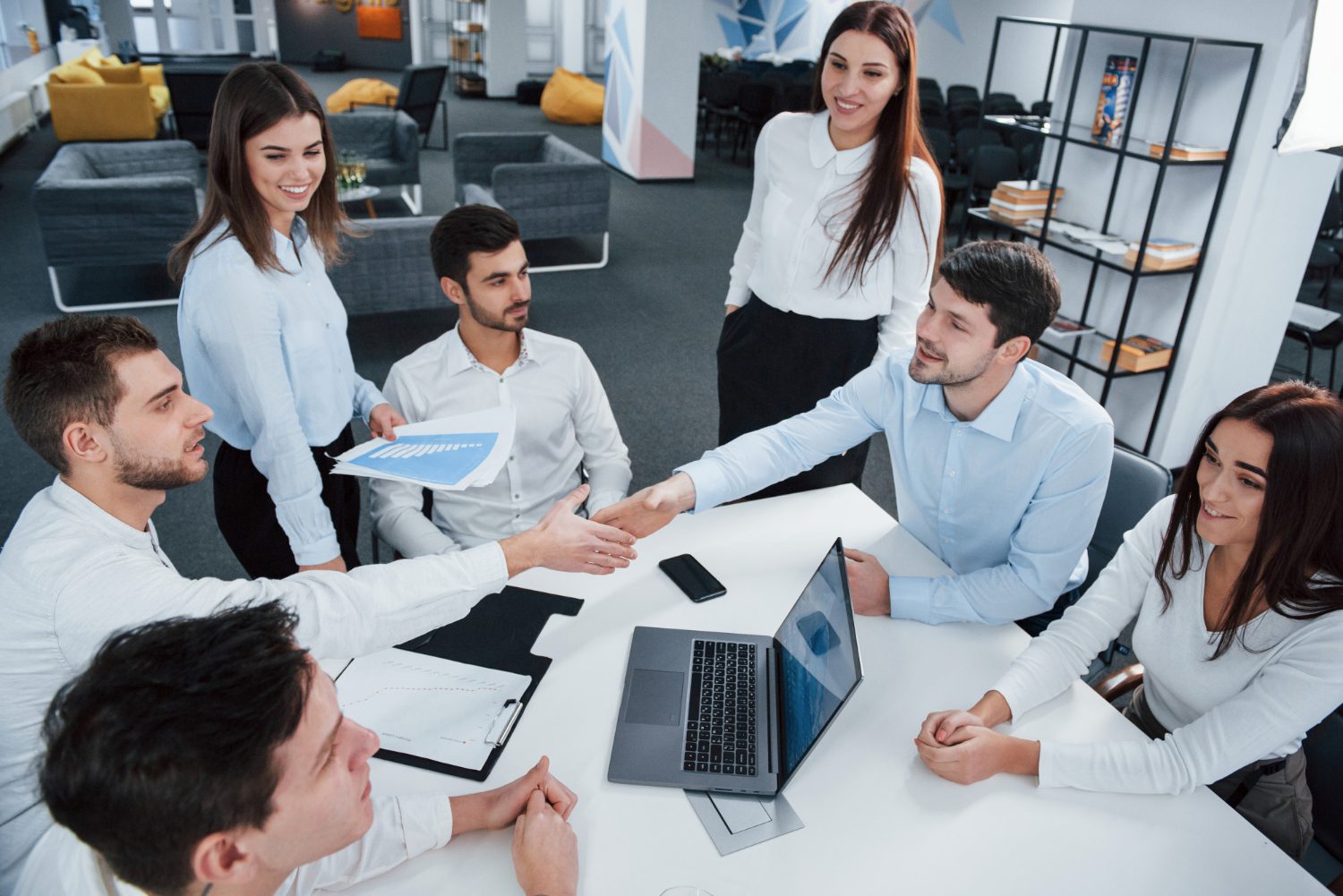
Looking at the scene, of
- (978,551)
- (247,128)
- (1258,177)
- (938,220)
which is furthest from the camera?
(1258,177)

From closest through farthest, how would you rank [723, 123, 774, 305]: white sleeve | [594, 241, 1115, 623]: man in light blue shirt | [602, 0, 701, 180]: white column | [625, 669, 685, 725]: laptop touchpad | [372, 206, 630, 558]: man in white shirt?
[625, 669, 685, 725]: laptop touchpad, [594, 241, 1115, 623]: man in light blue shirt, [372, 206, 630, 558]: man in white shirt, [723, 123, 774, 305]: white sleeve, [602, 0, 701, 180]: white column

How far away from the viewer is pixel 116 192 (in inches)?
197

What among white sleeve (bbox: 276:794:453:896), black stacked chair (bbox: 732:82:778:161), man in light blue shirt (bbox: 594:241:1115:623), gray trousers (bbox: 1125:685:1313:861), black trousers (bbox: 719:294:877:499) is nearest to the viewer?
white sleeve (bbox: 276:794:453:896)

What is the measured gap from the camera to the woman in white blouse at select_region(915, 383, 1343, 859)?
1440mm

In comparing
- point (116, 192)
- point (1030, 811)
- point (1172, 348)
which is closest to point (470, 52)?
point (116, 192)

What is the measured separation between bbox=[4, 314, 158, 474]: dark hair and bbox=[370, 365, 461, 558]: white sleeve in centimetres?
80

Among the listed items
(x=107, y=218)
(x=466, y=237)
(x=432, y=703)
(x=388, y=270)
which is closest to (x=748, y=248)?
(x=466, y=237)

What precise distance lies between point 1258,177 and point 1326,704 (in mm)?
2691

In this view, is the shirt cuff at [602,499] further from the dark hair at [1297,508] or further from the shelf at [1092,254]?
the shelf at [1092,254]

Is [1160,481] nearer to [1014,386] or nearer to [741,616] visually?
[1014,386]

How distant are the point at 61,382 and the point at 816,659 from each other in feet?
4.17

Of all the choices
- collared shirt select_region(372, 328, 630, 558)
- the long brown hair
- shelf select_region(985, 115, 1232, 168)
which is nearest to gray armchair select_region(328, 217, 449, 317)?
collared shirt select_region(372, 328, 630, 558)

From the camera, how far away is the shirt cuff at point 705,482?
2061 millimetres

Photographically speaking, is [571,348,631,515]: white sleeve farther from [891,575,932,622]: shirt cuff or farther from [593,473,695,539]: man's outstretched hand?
[891,575,932,622]: shirt cuff
